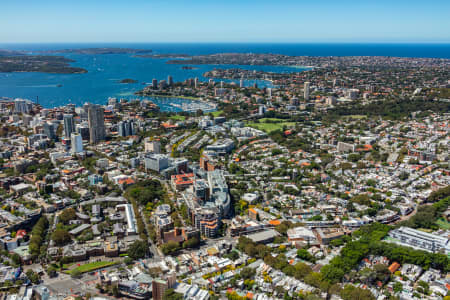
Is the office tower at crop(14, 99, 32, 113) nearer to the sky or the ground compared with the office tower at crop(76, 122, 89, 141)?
nearer to the sky

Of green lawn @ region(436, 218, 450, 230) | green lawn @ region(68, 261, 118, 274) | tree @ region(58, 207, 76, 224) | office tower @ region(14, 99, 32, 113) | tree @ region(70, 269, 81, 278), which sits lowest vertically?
green lawn @ region(68, 261, 118, 274)

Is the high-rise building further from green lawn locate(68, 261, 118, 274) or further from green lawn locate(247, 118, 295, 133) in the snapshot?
green lawn locate(247, 118, 295, 133)

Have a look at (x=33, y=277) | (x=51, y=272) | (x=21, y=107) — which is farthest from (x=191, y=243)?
(x=21, y=107)

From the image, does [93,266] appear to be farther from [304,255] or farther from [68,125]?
[68,125]

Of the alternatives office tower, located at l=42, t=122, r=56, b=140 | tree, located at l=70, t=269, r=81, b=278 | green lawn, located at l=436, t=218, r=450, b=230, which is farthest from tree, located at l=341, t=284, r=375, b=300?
office tower, located at l=42, t=122, r=56, b=140

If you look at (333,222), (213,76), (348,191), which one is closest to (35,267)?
(333,222)

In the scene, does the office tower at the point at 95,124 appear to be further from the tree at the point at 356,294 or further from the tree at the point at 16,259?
the tree at the point at 356,294

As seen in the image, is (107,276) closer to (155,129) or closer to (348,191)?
(348,191)
